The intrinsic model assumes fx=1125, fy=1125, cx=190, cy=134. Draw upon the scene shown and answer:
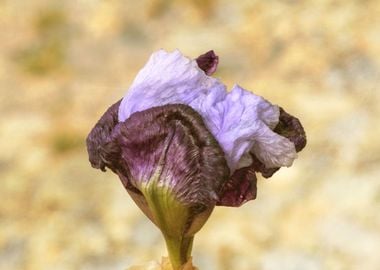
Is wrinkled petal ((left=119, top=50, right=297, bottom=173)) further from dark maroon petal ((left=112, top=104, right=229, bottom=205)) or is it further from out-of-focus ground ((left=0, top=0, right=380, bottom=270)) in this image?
out-of-focus ground ((left=0, top=0, right=380, bottom=270))

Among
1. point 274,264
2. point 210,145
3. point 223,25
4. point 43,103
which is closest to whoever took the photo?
point 210,145

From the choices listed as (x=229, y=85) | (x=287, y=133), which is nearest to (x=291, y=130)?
(x=287, y=133)

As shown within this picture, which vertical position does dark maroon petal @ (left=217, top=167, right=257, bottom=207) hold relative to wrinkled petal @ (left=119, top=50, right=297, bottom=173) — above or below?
below

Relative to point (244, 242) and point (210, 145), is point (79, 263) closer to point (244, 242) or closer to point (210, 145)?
point (244, 242)

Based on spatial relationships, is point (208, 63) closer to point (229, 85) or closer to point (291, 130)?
point (291, 130)

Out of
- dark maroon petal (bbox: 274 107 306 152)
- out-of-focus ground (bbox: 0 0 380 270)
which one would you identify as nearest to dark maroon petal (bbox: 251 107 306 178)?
dark maroon petal (bbox: 274 107 306 152)

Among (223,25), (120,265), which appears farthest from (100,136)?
(223,25)

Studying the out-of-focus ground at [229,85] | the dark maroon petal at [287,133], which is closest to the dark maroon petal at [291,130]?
the dark maroon petal at [287,133]
